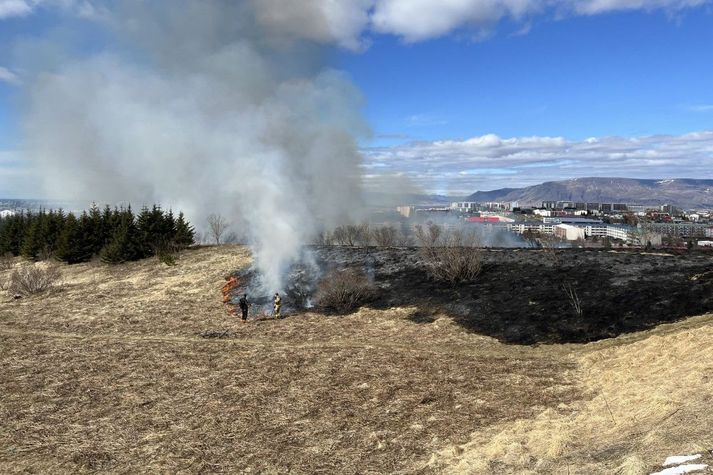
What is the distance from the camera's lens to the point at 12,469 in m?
8.59

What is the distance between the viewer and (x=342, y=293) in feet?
69.5

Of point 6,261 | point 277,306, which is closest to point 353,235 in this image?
point 6,261

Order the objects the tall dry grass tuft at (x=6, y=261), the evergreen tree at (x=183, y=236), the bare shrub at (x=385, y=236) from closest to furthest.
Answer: the evergreen tree at (x=183, y=236) < the tall dry grass tuft at (x=6, y=261) < the bare shrub at (x=385, y=236)

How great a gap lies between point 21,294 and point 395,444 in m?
A: 28.1

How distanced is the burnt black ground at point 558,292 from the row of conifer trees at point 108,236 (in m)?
17.8

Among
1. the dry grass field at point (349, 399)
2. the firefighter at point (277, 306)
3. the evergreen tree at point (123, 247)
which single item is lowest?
the dry grass field at point (349, 399)

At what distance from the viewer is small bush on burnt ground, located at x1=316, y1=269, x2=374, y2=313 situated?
21.0 meters

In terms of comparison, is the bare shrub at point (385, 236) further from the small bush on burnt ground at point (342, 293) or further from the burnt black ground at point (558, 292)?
the small bush on burnt ground at point (342, 293)

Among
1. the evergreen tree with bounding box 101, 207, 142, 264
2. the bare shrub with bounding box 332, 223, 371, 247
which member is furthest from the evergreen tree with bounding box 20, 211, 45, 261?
the bare shrub with bounding box 332, 223, 371, 247

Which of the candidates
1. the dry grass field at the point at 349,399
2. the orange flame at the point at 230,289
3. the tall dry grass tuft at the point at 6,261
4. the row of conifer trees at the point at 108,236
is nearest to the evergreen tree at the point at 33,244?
the row of conifer trees at the point at 108,236

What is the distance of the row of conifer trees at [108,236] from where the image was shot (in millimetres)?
35781

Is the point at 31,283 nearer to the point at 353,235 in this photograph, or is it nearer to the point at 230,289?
the point at 230,289

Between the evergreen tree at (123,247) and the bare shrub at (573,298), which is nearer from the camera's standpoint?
the bare shrub at (573,298)

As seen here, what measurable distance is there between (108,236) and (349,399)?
1397 inches
